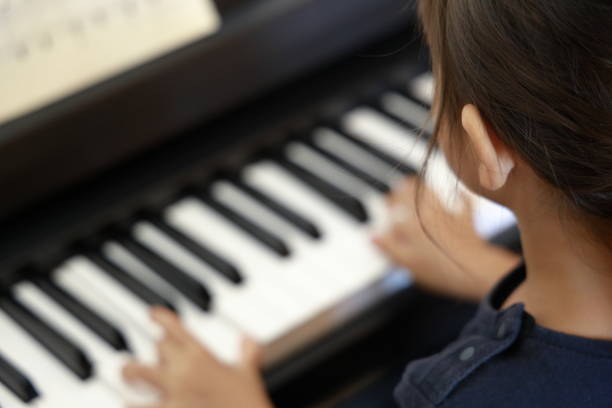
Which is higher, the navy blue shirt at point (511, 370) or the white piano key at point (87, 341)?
the white piano key at point (87, 341)

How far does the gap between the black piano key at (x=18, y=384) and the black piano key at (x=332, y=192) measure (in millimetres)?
475

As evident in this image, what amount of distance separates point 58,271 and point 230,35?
1.32ft

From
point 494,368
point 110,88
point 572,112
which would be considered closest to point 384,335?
point 494,368

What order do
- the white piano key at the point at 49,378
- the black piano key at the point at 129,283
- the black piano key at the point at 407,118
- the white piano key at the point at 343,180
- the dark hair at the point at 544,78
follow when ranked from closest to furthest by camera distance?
the dark hair at the point at 544,78 < the white piano key at the point at 49,378 < the black piano key at the point at 129,283 < the white piano key at the point at 343,180 < the black piano key at the point at 407,118

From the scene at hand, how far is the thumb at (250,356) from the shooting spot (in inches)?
44.2

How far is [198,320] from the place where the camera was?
119 cm

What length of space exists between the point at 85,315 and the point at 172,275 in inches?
4.8

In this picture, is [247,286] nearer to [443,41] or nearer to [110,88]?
[110,88]

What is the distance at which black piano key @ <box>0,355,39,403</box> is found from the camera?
1105mm

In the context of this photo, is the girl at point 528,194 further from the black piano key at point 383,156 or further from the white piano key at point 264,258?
the black piano key at point 383,156

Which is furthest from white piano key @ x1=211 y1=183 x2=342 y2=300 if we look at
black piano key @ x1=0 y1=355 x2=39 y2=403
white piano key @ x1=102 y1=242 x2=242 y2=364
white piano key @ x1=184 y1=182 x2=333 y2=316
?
black piano key @ x1=0 y1=355 x2=39 y2=403

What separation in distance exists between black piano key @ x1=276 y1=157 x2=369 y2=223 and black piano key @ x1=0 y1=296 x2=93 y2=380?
0.41m

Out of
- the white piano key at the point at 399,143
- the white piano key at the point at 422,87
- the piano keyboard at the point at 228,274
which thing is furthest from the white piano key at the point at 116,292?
the white piano key at the point at 422,87

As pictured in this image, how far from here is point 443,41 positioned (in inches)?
34.0
